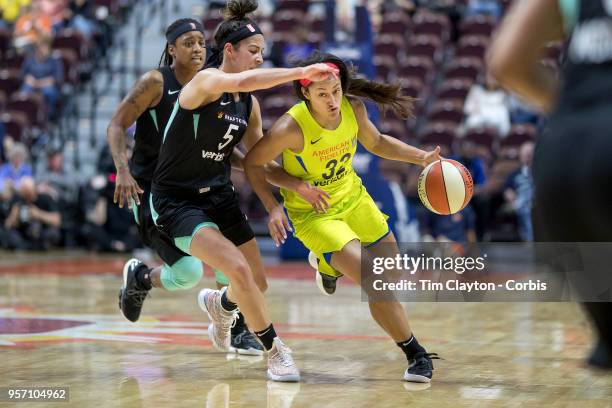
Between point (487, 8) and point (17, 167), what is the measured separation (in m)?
7.24

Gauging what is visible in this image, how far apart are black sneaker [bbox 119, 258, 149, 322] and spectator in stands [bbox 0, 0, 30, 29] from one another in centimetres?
1245

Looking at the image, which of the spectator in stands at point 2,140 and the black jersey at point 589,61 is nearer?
the black jersey at point 589,61

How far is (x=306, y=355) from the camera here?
581 cm

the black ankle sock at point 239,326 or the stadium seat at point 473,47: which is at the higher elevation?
the stadium seat at point 473,47

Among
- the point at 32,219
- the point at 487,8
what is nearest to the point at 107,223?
the point at 32,219

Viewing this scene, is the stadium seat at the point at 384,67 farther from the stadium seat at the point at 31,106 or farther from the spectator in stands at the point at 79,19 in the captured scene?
the stadium seat at the point at 31,106

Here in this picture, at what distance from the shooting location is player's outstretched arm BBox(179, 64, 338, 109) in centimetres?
433

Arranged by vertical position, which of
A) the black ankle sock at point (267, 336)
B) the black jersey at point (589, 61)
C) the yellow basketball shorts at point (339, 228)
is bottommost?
the black ankle sock at point (267, 336)

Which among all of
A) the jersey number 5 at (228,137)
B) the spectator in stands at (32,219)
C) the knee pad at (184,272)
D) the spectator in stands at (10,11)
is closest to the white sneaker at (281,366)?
the knee pad at (184,272)

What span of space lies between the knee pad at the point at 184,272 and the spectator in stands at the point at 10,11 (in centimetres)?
1286

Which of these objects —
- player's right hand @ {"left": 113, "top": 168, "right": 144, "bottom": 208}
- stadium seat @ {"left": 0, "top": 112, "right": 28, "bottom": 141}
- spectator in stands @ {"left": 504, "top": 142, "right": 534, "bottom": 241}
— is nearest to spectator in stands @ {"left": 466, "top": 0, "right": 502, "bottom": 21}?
spectator in stands @ {"left": 504, "top": 142, "right": 534, "bottom": 241}

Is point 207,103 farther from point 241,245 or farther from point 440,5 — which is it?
point 440,5

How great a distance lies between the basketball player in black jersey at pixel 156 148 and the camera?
18.8ft

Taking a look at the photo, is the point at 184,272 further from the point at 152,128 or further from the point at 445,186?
the point at 445,186
